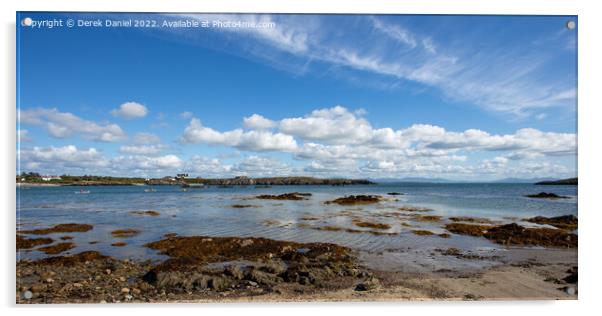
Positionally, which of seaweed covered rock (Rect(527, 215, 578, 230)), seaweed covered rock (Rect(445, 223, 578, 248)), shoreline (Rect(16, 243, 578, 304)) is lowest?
seaweed covered rock (Rect(527, 215, 578, 230))

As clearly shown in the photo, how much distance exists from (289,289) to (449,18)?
6.46 m

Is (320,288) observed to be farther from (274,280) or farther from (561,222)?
(561,222)

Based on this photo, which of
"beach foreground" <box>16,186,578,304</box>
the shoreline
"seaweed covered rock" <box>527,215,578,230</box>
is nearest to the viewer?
the shoreline

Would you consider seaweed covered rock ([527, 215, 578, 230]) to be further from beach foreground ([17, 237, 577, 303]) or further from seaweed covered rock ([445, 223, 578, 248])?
beach foreground ([17, 237, 577, 303])

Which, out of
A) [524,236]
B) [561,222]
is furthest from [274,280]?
[561,222]

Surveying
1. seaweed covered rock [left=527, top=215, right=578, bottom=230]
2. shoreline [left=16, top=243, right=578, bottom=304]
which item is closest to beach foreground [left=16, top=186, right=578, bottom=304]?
shoreline [left=16, top=243, right=578, bottom=304]

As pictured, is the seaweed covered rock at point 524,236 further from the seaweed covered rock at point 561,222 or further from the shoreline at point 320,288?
the shoreline at point 320,288

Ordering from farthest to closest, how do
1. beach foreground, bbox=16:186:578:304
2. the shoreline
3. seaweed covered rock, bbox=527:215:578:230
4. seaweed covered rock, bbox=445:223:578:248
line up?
seaweed covered rock, bbox=527:215:578:230, seaweed covered rock, bbox=445:223:578:248, beach foreground, bbox=16:186:578:304, the shoreline

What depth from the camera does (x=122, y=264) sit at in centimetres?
765

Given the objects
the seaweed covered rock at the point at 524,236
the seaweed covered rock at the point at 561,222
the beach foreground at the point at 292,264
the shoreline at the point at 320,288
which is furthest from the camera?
the seaweed covered rock at the point at 561,222

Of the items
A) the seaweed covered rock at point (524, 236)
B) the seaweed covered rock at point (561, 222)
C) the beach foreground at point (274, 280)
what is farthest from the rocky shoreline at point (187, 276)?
the seaweed covered rock at point (561, 222)
